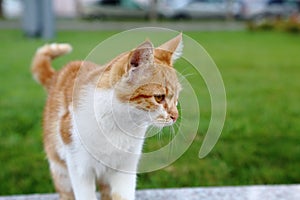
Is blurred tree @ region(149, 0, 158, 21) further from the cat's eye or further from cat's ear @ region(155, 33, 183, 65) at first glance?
the cat's eye

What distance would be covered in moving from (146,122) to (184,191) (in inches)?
39.4

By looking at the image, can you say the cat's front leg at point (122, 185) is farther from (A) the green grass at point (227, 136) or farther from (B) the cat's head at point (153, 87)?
(B) the cat's head at point (153, 87)

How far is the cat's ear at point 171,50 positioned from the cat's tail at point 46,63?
891mm

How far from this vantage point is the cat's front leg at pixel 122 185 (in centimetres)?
207

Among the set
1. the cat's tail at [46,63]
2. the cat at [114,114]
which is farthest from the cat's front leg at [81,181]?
the cat's tail at [46,63]

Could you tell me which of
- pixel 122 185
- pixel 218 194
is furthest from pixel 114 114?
pixel 218 194

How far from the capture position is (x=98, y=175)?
6.69 ft

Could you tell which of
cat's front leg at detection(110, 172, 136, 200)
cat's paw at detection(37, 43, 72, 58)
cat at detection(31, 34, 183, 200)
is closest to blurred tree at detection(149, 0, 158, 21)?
cat's paw at detection(37, 43, 72, 58)

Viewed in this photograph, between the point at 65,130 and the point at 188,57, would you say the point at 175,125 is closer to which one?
the point at 188,57

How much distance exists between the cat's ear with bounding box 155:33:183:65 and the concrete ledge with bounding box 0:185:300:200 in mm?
1004

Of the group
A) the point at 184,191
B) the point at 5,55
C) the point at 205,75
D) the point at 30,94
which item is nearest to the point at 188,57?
the point at 205,75

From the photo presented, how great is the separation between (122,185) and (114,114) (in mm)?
387

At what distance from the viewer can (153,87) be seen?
1727 millimetres

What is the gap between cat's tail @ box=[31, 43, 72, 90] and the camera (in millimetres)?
2596
